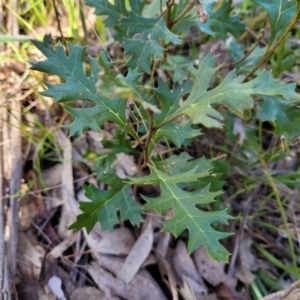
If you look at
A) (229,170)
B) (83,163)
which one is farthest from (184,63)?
(83,163)

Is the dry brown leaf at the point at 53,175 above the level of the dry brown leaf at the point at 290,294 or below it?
above

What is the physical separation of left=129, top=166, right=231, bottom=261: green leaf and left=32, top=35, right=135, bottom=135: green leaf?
0.24m

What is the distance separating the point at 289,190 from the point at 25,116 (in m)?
1.37

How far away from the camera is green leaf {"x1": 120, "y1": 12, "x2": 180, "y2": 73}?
4.63 feet

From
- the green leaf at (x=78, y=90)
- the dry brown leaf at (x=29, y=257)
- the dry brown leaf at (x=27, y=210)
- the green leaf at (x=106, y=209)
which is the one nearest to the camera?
the green leaf at (x=78, y=90)

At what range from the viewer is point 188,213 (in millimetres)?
1169

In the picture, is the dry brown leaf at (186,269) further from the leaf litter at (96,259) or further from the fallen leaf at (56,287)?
the fallen leaf at (56,287)

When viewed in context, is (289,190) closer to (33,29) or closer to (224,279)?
(224,279)

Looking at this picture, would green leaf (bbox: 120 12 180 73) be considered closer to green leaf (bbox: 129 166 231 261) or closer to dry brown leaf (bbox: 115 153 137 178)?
green leaf (bbox: 129 166 231 261)

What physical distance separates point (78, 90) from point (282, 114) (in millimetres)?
834

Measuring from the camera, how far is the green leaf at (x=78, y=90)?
1.24 m

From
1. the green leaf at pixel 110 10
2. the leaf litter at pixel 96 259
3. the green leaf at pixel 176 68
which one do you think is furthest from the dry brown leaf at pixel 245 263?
the green leaf at pixel 110 10

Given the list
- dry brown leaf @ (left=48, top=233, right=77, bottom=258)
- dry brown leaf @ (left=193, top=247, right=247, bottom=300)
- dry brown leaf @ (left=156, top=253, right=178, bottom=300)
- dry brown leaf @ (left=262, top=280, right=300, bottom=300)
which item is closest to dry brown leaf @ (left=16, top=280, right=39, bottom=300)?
dry brown leaf @ (left=48, top=233, right=77, bottom=258)

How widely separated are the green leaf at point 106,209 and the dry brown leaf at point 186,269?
40cm
